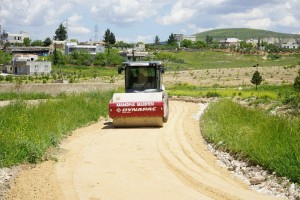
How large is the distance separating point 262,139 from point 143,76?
1078 cm

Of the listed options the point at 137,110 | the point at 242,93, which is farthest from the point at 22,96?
the point at 137,110

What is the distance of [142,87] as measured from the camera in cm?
2164

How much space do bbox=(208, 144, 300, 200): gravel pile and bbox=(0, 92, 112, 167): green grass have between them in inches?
192

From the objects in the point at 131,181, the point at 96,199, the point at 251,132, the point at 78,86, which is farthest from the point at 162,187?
the point at 78,86

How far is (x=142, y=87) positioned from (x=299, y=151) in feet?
40.8

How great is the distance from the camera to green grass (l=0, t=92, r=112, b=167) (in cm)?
1126

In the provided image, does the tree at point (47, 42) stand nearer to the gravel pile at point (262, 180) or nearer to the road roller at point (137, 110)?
the road roller at point (137, 110)

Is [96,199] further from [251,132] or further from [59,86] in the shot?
[59,86]

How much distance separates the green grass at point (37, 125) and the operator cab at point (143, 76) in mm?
2146

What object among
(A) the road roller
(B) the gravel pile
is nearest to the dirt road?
(B) the gravel pile

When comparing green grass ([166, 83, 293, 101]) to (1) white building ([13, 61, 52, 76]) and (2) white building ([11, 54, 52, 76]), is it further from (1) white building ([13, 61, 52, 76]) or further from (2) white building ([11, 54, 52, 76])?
(2) white building ([11, 54, 52, 76])

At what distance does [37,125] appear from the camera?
47.4 feet

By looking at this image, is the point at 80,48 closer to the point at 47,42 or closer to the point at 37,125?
the point at 47,42

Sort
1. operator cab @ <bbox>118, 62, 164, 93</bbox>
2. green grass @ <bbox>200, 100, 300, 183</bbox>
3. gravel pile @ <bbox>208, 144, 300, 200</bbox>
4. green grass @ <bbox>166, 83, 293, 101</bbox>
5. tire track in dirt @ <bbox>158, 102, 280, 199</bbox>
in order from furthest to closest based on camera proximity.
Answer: green grass @ <bbox>166, 83, 293, 101</bbox> < operator cab @ <bbox>118, 62, 164, 93</bbox> < green grass @ <bbox>200, 100, 300, 183</bbox> < tire track in dirt @ <bbox>158, 102, 280, 199</bbox> < gravel pile @ <bbox>208, 144, 300, 200</bbox>
